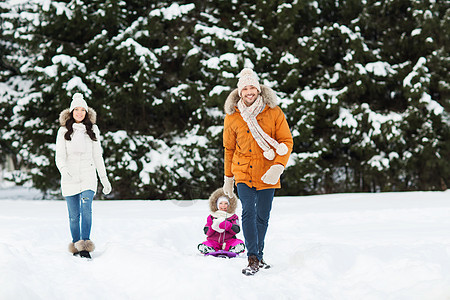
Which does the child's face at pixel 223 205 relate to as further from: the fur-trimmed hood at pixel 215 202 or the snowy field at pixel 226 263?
the snowy field at pixel 226 263

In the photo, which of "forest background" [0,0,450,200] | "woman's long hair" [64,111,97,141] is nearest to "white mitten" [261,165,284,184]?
"woman's long hair" [64,111,97,141]

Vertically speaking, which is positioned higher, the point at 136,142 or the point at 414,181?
the point at 136,142

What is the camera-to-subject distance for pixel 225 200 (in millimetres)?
5219

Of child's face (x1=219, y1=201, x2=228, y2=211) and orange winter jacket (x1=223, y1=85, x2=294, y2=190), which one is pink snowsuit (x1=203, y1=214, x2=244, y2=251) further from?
orange winter jacket (x1=223, y1=85, x2=294, y2=190)

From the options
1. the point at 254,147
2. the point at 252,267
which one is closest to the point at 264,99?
the point at 254,147

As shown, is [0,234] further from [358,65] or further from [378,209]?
[358,65]

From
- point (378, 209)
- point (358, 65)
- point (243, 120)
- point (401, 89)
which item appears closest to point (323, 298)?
point (243, 120)

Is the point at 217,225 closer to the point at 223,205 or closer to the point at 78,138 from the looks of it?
the point at 223,205

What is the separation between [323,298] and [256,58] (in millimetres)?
8382

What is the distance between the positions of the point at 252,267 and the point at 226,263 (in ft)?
1.14

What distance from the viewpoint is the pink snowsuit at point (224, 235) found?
16.8 feet

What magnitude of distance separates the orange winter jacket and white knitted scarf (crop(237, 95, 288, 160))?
55 millimetres

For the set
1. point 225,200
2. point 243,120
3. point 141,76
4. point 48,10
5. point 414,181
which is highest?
point 48,10

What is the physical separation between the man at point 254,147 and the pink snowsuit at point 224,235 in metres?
1.08
